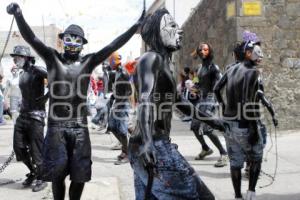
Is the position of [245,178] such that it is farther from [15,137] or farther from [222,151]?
[15,137]

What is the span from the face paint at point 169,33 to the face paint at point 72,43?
1114mm

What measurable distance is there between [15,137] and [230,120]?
2.68 meters

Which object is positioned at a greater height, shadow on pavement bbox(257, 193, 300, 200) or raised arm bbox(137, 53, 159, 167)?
raised arm bbox(137, 53, 159, 167)

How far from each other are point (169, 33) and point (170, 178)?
101 centimetres

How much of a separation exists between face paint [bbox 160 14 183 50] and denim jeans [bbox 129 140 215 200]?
0.68 m

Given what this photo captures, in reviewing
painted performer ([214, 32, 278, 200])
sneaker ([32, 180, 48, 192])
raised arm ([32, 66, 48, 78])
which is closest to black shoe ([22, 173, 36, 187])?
sneaker ([32, 180, 48, 192])

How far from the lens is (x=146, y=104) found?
318cm

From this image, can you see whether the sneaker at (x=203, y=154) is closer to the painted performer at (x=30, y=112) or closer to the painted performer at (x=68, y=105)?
the painted performer at (x=30, y=112)

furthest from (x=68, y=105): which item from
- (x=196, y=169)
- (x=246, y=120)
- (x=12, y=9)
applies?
(x=196, y=169)

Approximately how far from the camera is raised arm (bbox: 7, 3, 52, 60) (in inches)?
163

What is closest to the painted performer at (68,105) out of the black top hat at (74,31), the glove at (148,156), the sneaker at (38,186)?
the black top hat at (74,31)

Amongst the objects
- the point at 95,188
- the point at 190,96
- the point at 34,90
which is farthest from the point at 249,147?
the point at 190,96

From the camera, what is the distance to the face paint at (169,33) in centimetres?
349

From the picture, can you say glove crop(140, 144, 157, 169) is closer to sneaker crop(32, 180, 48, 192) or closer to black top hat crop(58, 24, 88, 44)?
black top hat crop(58, 24, 88, 44)
